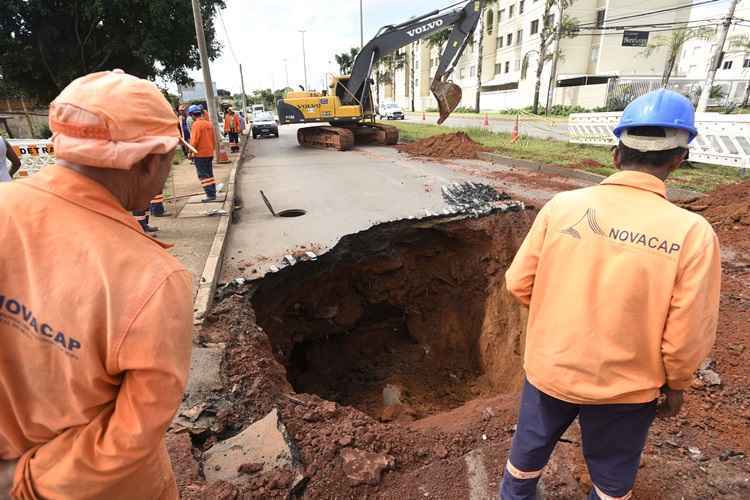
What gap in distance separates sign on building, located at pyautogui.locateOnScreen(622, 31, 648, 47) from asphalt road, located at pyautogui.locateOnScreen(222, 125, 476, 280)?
125 ft

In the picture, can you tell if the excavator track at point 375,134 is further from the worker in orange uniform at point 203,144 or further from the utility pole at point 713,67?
the utility pole at point 713,67

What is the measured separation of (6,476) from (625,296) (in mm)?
2185

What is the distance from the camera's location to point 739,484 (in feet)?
8.00

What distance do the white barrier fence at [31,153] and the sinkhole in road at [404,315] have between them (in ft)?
21.3

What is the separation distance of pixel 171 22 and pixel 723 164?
1898 centimetres

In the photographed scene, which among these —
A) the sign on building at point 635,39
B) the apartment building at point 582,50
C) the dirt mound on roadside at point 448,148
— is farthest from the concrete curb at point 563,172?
the sign on building at point 635,39

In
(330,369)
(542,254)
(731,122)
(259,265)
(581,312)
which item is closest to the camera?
(581,312)

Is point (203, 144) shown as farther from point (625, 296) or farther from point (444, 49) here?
point (444, 49)

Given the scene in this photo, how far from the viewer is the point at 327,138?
59.2 ft

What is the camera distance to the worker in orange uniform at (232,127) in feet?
55.7

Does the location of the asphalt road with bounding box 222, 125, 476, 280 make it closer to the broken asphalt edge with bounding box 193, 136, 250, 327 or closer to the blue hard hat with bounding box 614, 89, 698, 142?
the broken asphalt edge with bounding box 193, 136, 250, 327

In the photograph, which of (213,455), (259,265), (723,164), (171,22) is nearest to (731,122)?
(723,164)

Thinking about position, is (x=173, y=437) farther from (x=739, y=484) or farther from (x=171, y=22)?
(x=171, y=22)

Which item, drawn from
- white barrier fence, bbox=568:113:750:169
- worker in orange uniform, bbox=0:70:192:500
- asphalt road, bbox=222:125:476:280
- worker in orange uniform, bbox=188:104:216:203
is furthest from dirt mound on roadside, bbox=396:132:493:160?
worker in orange uniform, bbox=0:70:192:500
